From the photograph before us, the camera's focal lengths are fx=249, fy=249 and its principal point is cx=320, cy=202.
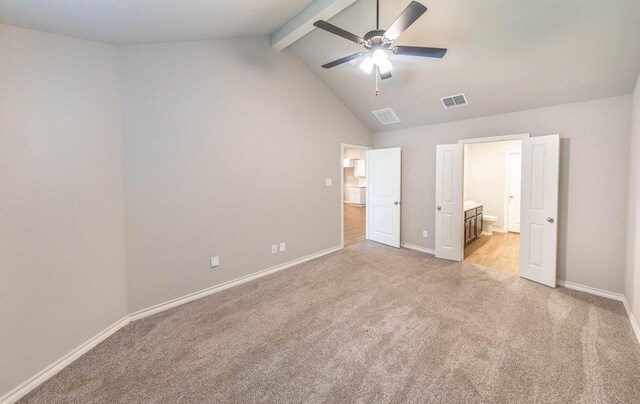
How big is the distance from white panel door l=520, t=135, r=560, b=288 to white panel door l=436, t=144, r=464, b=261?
839mm

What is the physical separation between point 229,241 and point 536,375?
10.5 ft

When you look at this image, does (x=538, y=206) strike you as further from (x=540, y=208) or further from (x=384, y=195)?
(x=384, y=195)

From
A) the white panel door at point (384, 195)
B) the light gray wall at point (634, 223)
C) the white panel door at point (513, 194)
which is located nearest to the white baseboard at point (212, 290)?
the white panel door at point (384, 195)

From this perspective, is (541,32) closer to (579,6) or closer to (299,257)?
(579,6)

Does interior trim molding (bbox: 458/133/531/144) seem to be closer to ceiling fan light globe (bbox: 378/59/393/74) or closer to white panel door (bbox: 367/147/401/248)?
white panel door (bbox: 367/147/401/248)

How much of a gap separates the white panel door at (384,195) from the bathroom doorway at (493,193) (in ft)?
4.80

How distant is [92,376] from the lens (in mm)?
1849

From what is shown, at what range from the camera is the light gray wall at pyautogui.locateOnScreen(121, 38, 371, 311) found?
2561mm

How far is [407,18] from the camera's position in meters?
1.89

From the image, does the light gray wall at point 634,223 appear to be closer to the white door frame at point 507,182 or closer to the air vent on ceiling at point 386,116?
the air vent on ceiling at point 386,116

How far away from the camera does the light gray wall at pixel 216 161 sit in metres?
Answer: 2.56

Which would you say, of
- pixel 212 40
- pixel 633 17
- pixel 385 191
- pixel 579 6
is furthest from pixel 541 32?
pixel 212 40

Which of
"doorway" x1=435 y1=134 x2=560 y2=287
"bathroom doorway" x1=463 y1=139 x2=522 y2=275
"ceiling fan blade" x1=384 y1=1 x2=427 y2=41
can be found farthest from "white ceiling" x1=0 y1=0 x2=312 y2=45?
"bathroom doorway" x1=463 y1=139 x2=522 y2=275

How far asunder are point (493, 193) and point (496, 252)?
217 cm
